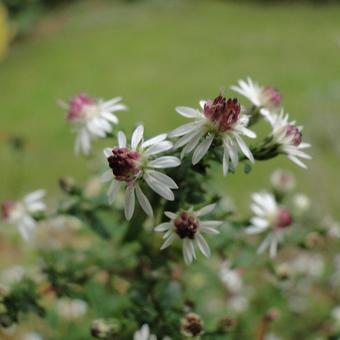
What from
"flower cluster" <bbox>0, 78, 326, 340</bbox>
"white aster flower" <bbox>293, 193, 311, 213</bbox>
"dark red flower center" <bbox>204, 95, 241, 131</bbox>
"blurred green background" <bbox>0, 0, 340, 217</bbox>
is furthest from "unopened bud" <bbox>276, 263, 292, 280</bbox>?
"blurred green background" <bbox>0, 0, 340, 217</bbox>

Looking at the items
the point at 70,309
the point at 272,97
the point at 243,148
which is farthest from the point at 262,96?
the point at 70,309

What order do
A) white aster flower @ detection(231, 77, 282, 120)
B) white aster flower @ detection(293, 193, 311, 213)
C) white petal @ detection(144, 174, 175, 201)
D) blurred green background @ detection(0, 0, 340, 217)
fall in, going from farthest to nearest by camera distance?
blurred green background @ detection(0, 0, 340, 217), white aster flower @ detection(293, 193, 311, 213), white aster flower @ detection(231, 77, 282, 120), white petal @ detection(144, 174, 175, 201)

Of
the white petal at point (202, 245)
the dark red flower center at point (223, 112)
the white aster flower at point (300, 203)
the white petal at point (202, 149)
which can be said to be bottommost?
the white petal at point (202, 245)

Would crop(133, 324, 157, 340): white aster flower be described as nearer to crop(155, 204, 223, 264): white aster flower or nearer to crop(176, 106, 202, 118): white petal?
crop(155, 204, 223, 264): white aster flower

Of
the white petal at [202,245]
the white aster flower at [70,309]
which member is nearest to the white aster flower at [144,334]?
the white petal at [202,245]

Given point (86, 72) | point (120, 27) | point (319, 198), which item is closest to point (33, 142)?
point (86, 72)

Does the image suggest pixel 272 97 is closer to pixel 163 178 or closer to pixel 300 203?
pixel 163 178

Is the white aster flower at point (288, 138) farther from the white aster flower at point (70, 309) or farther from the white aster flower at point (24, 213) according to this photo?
the white aster flower at point (70, 309)
